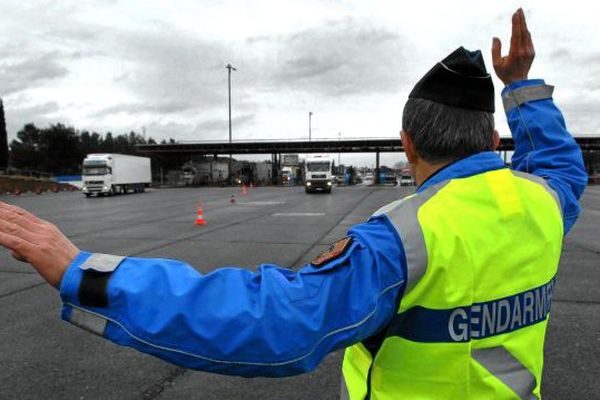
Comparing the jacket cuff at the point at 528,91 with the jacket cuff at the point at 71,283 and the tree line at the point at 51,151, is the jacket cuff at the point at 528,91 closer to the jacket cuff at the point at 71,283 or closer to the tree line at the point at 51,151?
the jacket cuff at the point at 71,283

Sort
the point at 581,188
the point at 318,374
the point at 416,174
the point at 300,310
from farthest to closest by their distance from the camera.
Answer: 1. the point at 318,374
2. the point at 581,188
3. the point at 416,174
4. the point at 300,310

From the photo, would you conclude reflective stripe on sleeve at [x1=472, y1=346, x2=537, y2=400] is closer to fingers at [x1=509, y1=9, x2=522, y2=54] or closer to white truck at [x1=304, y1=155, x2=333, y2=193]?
fingers at [x1=509, y1=9, x2=522, y2=54]

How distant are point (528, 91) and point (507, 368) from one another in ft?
3.67

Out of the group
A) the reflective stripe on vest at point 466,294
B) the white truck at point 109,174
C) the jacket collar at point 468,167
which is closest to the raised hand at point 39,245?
the reflective stripe on vest at point 466,294

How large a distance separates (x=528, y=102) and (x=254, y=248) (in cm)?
940

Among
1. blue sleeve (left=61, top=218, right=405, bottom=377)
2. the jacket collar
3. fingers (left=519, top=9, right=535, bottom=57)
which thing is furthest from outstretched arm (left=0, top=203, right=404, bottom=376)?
fingers (left=519, top=9, right=535, bottom=57)

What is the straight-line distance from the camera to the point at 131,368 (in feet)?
14.8

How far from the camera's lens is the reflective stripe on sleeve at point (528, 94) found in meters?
2.08

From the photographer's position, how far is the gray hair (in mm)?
1531

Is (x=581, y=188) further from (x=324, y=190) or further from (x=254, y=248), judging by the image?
(x=324, y=190)

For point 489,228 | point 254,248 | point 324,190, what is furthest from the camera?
point 324,190

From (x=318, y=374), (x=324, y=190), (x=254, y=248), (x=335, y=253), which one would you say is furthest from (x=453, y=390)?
(x=324, y=190)

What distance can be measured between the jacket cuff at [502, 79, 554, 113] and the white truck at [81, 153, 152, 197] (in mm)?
39270

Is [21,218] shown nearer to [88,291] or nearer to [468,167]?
[88,291]
